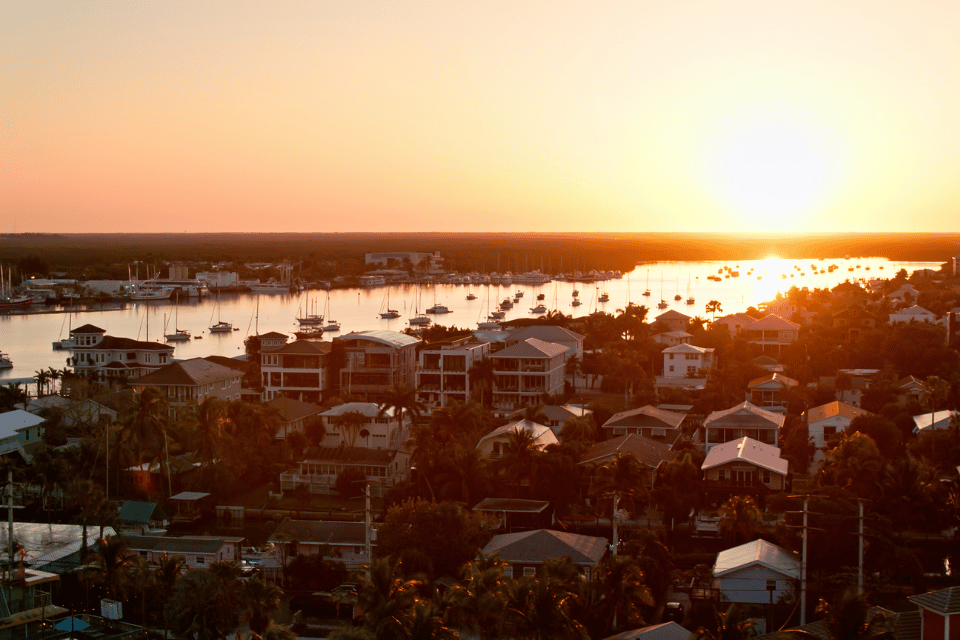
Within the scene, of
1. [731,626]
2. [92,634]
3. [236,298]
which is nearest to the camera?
[731,626]

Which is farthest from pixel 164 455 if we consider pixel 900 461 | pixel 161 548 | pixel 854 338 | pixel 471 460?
pixel 854 338

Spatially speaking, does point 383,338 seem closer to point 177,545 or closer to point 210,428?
point 210,428

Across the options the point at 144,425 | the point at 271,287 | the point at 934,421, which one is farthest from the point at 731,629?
the point at 271,287

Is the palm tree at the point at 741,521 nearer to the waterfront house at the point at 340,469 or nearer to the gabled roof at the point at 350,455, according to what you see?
the waterfront house at the point at 340,469

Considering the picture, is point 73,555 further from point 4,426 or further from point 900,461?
point 900,461

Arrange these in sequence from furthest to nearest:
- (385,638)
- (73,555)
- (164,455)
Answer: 1. (164,455)
2. (73,555)
3. (385,638)

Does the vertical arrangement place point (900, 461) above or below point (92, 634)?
above
